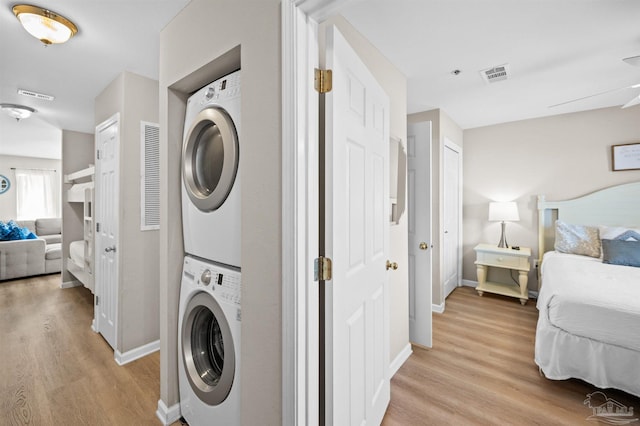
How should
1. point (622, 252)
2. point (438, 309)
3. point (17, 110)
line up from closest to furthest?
1. point (622, 252)
2. point (17, 110)
3. point (438, 309)

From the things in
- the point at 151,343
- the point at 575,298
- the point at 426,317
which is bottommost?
the point at 151,343

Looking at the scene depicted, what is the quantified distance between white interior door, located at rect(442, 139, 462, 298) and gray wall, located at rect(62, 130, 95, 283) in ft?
17.7

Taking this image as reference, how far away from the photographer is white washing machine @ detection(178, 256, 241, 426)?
1.27 meters

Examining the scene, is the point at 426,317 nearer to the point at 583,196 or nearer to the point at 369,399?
the point at 369,399

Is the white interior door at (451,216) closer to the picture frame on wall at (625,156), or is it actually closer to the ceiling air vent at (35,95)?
the picture frame on wall at (625,156)

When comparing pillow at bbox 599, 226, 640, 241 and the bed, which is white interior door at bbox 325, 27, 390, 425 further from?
pillow at bbox 599, 226, 640, 241

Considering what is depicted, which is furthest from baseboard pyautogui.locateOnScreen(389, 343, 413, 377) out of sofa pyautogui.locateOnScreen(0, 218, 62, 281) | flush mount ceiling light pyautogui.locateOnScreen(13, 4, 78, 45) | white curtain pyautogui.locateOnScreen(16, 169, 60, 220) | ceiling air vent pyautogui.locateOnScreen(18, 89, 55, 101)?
white curtain pyautogui.locateOnScreen(16, 169, 60, 220)

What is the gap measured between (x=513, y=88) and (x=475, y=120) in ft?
3.51

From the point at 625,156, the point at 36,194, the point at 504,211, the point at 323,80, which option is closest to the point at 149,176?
the point at 323,80

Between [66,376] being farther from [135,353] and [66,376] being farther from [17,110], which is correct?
[17,110]

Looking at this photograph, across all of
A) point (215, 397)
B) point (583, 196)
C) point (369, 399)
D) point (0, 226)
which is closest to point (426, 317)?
point (369, 399)

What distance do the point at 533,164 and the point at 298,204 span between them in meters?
4.17

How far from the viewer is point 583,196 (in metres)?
3.39

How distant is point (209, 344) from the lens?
5.16 feet
